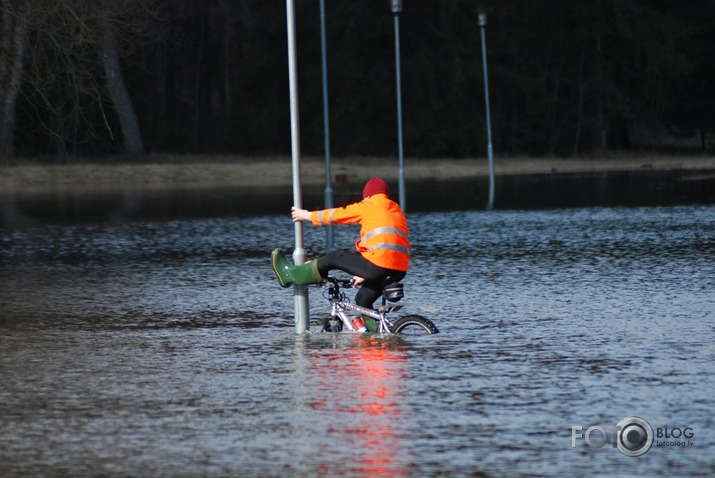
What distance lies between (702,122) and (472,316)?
7744 centimetres

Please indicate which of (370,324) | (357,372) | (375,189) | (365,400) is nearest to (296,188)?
(375,189)

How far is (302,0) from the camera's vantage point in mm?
81250

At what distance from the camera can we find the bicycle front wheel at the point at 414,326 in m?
12.3

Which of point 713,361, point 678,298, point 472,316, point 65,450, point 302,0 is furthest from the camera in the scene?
point 302,0

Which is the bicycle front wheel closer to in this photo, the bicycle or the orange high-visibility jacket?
the bicycle

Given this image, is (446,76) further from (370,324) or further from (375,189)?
(370,324)

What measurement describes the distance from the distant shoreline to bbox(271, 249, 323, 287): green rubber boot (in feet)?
118

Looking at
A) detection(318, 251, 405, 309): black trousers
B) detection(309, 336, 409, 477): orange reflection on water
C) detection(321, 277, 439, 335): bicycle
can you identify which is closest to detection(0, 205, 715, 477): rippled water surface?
detection(309, 336, 409, 477): orange reflection on water

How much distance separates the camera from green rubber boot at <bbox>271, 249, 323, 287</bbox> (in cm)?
1265

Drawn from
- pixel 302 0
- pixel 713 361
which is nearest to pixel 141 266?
pixel 713 361

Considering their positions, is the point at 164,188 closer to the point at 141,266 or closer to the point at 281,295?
the point at 141,266

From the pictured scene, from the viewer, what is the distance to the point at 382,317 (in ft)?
40.5

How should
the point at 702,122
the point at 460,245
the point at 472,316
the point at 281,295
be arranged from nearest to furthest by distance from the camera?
the point at 472,316 < the point at 281,295 < the point at 460,245 < the point at 702,122

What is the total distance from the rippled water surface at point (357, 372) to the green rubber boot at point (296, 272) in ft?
1.68
